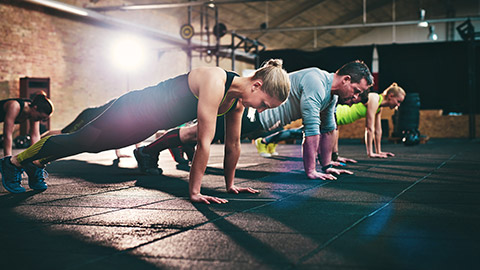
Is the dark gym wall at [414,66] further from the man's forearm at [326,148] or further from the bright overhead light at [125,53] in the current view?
the man's forearm at [326,148]

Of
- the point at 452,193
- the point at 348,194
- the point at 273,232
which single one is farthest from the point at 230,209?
the point at 452,193

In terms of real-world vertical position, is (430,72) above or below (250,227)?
above

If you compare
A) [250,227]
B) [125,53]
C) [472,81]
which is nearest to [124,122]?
[250,227]

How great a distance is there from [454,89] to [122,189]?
15.3 meters

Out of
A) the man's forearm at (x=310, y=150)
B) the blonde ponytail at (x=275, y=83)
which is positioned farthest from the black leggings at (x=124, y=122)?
the man's forearm at (x=310, y=150)

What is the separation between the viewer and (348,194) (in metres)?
2.85

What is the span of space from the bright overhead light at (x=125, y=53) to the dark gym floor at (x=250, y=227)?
1023 centimetres

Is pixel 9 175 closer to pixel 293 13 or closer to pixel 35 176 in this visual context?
pixel 35 176

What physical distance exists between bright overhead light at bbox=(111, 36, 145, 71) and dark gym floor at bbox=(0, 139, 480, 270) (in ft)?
33.6

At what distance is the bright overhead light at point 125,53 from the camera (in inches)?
517

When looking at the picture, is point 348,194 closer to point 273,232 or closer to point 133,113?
point 273,232

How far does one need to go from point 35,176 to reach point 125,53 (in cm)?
1065

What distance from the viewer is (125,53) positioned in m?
13.2

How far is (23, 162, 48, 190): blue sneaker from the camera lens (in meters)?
2.97
